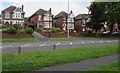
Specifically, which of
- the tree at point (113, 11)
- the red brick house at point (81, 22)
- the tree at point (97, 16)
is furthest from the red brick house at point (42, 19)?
the tree at point (113, 11)

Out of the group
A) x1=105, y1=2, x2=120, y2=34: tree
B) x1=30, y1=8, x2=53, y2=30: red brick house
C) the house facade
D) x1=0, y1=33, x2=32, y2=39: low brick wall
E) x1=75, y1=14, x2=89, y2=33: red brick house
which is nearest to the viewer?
x1=0, y1=33, x2=32, y2=39: low brick wall

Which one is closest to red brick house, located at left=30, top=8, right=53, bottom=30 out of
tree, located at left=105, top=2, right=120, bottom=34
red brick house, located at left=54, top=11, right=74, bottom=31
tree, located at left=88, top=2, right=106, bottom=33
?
red brick house, located at left=54, top=11, right=74, bottom=31

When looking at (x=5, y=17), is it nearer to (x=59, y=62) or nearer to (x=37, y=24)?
(x=37, y=24)

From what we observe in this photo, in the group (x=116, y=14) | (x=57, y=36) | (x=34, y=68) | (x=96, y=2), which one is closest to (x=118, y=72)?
(x=34, y=68)

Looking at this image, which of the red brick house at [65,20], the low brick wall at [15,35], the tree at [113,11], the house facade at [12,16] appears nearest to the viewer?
the low brick wall at [15,35]

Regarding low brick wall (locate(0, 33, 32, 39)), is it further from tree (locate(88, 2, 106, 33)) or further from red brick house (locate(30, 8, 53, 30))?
red brick house (locate(30, 8, 53, 30))

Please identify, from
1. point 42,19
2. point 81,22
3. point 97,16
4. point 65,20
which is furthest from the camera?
point 81,22

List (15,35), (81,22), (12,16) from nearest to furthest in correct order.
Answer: (15,35), (12,16), (81,22)

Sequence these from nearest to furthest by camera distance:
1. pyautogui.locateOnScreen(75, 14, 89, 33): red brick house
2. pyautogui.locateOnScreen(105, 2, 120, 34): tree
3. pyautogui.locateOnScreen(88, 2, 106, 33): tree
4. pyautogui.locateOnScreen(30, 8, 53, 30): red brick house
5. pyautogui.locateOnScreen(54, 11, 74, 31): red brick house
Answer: pyautogui.locateOnScreen(105, 2, 120, 34): tree
pyautogui.locateOnScreen(88, 2, 106, 33): tree
pyautogui.locateOnScreen(30, 8, 53, 30): red brick house
pyautogui.locateOnScreen(54, 11, 74, 31): red brick house
pyautogui.locateOnScreen(75, 14, 89, 33): red brick house

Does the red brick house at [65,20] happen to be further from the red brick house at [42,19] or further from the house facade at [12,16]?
the house facade at [12,16]

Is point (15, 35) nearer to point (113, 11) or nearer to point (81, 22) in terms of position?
point (113, 11)

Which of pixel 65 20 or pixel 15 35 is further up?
pixel 65 20

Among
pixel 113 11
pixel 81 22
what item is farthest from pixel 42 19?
pixel 113 11

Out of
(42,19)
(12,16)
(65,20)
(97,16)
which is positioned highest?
(12,16)
